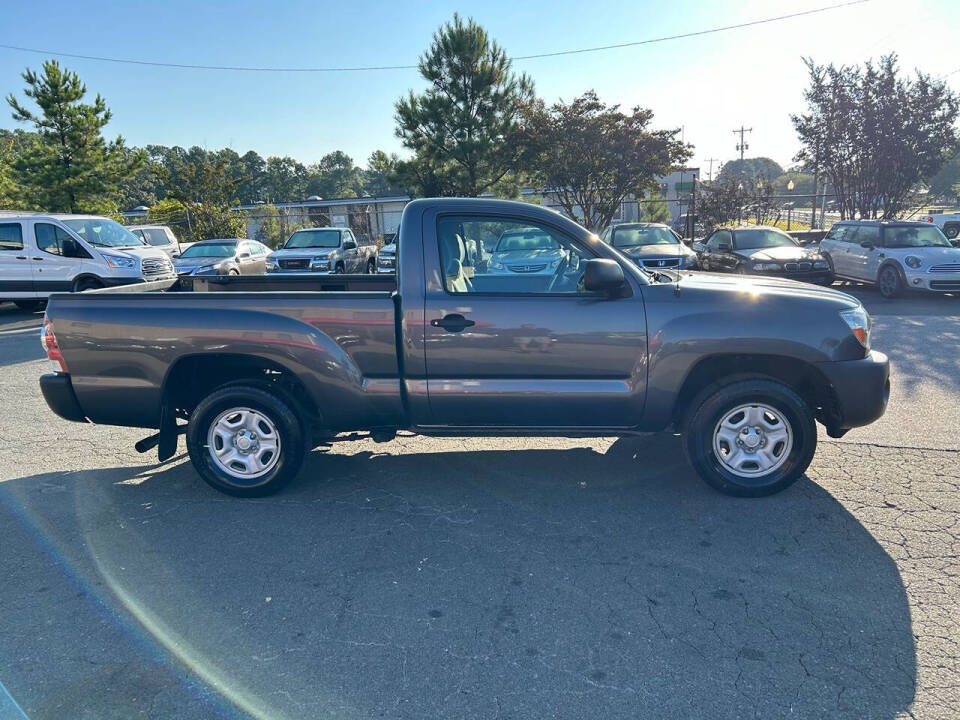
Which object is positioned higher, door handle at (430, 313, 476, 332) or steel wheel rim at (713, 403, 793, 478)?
door handle at (430, 313, 476, 332)

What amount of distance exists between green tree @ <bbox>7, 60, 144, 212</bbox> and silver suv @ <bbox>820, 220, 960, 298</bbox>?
25106 millimetres

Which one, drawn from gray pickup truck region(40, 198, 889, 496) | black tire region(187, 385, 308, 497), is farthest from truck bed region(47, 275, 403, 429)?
black tire region(187, 385, 308, 497)

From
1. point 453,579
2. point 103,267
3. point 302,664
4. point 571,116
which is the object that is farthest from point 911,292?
point 103,267

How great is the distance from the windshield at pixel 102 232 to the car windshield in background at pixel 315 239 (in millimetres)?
4022

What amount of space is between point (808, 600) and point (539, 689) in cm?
146

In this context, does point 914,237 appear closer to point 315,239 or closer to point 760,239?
point 760,239

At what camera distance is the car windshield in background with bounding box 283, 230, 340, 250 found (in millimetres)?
17305

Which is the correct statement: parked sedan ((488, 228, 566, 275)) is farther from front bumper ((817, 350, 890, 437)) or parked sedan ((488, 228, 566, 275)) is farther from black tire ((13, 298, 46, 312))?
black tire ((13, 298, 46, 312))

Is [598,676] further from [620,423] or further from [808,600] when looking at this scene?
[620,423]

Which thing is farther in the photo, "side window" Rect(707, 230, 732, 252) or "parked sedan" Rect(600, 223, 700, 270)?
"side window" Rect(707, 230, 732, 252)

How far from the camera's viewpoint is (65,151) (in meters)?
23.8

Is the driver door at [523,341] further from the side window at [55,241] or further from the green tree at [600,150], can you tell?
the green tree at [600,150]

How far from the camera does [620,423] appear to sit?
4168 mm

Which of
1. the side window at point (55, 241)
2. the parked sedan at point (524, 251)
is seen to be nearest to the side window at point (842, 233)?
the parked sedan at point (524, 251)
